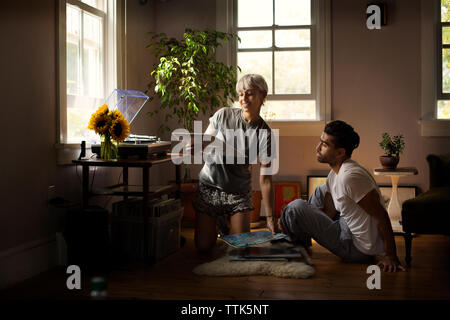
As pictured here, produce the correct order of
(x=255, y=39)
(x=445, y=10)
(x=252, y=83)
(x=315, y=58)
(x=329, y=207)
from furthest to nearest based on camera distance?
1. (x=255, y=39)
2. (x=315, y=58)
3. (x=445, y=10)
4. (x=329, y=207)
5. (x=252, y=83)

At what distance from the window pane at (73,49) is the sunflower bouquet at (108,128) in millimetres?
496

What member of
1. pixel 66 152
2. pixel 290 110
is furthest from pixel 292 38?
pixel 66 152

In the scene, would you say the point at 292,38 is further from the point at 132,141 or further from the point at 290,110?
the point at 132,141

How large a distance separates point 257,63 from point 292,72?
35 cm

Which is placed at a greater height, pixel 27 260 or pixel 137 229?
pixel 137 229

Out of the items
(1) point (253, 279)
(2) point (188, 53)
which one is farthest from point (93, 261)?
(2) point (188, 53)

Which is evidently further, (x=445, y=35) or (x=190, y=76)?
(x=445, y=35)

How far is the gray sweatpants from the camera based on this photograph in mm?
3160

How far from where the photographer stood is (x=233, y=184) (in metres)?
3.36

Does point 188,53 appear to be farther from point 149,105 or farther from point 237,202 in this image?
point 237,202

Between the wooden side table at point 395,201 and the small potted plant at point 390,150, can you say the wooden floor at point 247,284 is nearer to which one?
the wooden side table at point 395,201

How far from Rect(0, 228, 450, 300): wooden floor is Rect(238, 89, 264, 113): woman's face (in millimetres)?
1093

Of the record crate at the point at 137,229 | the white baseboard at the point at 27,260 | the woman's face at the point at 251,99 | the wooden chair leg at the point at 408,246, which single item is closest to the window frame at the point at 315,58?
the woman's face at the point at 251,99

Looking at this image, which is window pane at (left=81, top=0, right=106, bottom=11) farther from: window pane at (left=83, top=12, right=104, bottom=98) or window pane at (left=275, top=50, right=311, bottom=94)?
window pane at (left=275, top=50, right=311, bottom=94)
